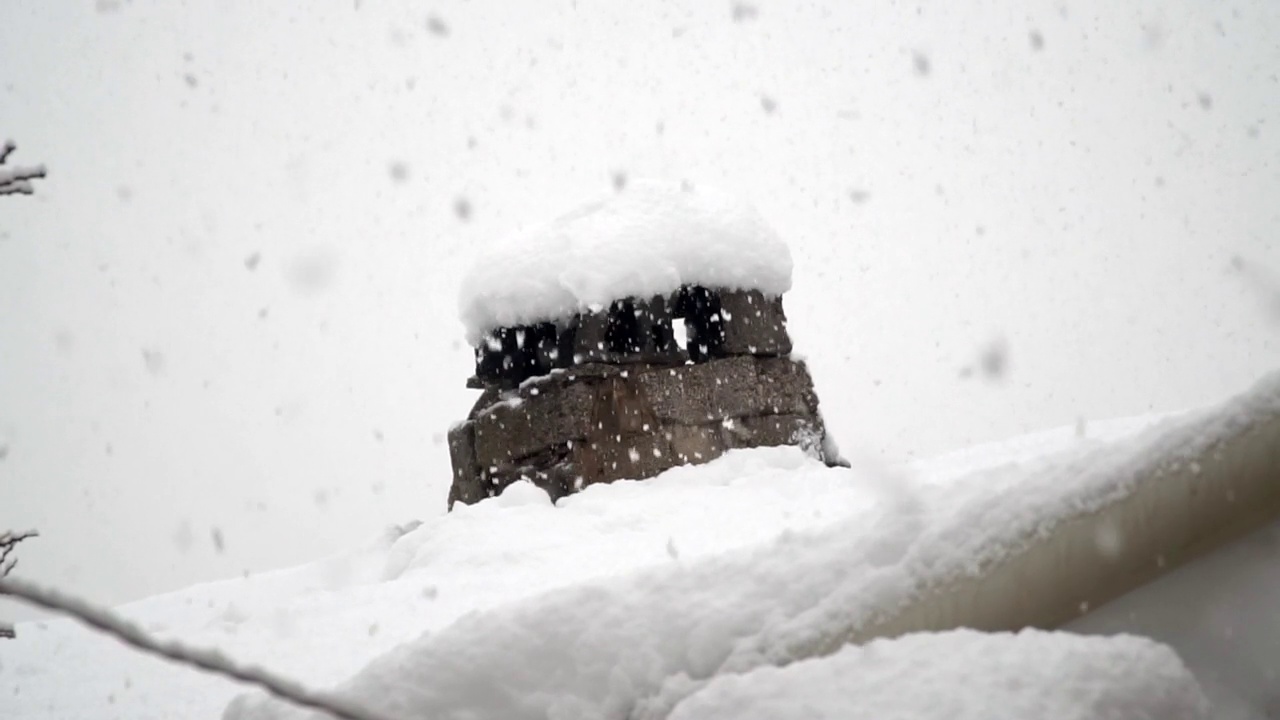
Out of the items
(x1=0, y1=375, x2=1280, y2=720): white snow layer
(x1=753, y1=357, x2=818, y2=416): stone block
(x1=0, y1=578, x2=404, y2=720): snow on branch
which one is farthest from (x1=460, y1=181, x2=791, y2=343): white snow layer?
(x1=0, y1=578, x2=404, y2=720): snow on branch

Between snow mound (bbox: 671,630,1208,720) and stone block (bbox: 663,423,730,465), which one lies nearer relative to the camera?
snow mound (bbox: 671,630,1208,720)

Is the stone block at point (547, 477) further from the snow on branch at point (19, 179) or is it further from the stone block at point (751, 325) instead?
the snow on branch at point (19, 179)

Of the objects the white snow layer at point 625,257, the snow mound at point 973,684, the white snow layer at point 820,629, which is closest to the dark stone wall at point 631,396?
the white snow layer at point 625,257

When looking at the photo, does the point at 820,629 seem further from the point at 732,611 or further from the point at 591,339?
the point at 591,339

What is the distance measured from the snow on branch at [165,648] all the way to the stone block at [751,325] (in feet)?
26.5

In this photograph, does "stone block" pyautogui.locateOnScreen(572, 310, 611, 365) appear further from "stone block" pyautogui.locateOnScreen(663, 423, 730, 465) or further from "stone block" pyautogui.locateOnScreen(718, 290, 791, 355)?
"stone block" pyautogui.locateOnScreen(718, 290, 791, 355)

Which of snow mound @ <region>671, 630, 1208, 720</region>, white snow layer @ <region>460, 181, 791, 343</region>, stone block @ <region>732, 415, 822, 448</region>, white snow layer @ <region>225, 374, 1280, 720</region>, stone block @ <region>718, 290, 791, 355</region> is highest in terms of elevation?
white snow layer @ <region>460, 181, 791, 343</region>

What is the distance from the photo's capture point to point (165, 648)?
2.73ft

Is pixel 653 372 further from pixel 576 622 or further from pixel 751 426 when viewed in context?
pixel 576 622

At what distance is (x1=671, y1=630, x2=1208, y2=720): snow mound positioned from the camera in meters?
1.18

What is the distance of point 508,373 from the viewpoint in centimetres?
941

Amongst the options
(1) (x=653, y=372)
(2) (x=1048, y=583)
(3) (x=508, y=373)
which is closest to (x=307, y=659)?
(2) (x=1048, y=583)

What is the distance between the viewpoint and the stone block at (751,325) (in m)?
8.91

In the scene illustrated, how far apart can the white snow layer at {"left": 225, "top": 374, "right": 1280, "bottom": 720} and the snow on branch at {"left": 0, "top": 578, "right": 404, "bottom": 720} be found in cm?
61
